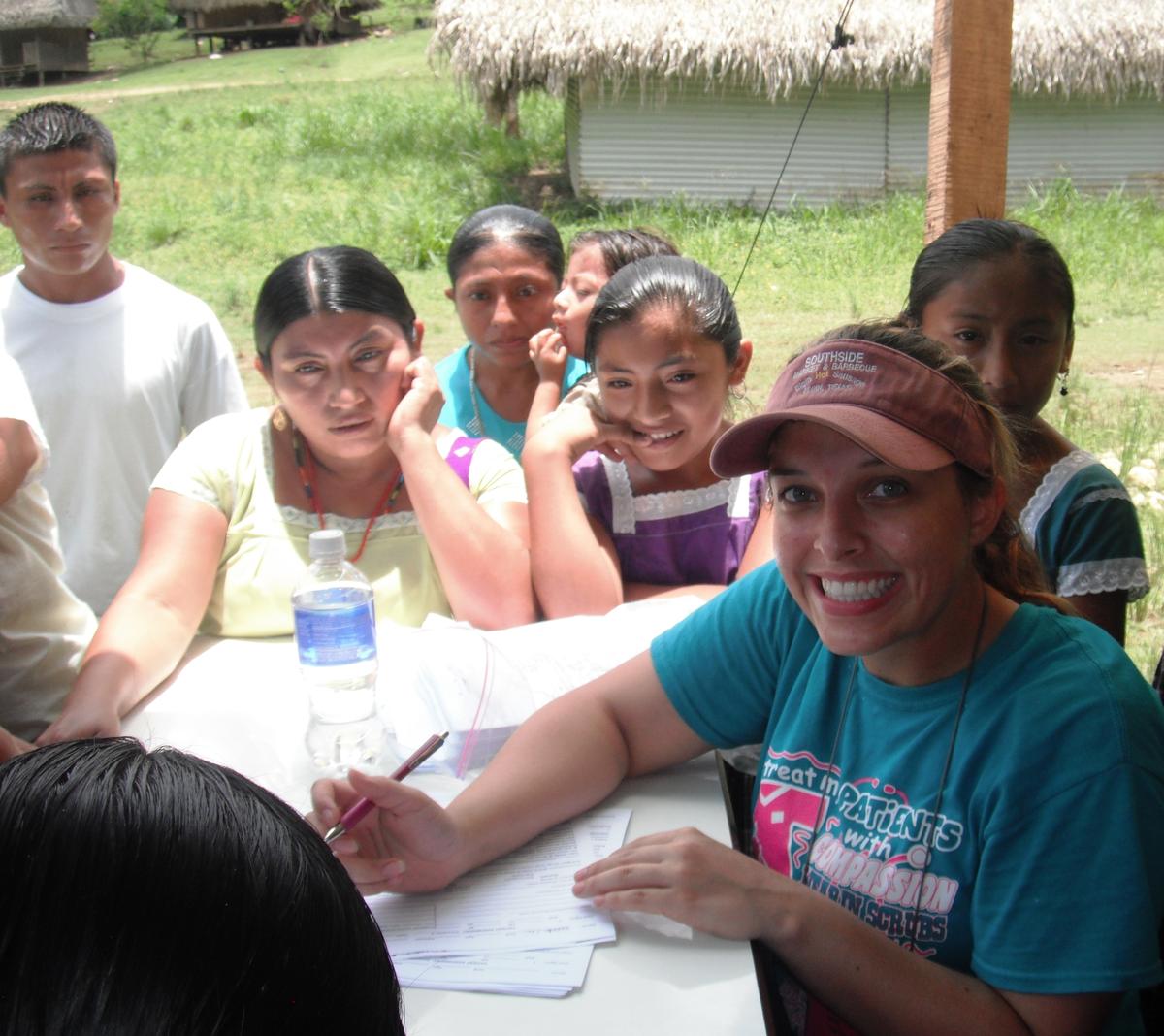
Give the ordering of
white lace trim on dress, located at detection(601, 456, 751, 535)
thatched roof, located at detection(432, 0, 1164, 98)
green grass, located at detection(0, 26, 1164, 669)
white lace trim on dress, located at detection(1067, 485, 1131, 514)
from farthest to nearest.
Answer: thatched roof, located at detection(432, 0, 1164, 98) < green grass, located at detection(0, 26, 1164, 669) < white lace trim on dress, located at detection(601, 456, 751, 535) < white lace trim on dress, located at detection(1067, 485, 1131, 514)

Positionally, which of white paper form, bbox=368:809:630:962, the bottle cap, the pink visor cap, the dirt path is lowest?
white paper form, bbox=368:809:630:962

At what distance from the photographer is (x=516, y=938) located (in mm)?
1397

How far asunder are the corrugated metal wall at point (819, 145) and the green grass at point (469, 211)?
511mm

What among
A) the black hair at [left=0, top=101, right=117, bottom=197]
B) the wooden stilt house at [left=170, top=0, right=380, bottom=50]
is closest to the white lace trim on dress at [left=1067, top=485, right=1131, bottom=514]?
the black hair at [left=0, top=101, right=117, bottom=197]

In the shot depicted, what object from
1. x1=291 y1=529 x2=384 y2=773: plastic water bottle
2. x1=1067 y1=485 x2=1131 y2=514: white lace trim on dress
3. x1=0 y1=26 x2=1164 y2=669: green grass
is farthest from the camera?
x1=0 y1=26 x2=1164 y2=669: green grass

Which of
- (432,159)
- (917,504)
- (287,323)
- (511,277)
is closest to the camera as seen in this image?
(917,504)

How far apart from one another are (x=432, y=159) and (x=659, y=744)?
42.0 feet

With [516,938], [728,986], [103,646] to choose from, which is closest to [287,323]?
[103,646]

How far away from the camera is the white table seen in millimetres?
1261

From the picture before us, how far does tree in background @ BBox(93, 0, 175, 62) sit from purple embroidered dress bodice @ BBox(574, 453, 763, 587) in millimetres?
28923

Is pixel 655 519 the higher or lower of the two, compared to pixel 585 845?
higher

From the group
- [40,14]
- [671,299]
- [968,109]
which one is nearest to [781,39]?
[968,109]

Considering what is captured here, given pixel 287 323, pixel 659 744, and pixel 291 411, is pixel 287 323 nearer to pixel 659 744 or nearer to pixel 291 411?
pixel 291 411

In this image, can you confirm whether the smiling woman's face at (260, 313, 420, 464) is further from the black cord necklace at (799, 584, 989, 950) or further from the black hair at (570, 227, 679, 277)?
the black cord necklace at (799, 584, 989, 950)
